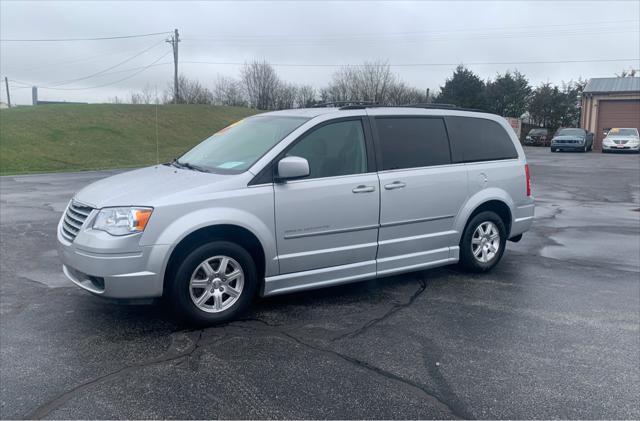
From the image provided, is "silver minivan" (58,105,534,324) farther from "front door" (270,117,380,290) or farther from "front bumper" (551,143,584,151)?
"front bumper" (551,143,584,151)

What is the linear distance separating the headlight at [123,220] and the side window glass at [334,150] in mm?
1447

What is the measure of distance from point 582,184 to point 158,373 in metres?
15.8

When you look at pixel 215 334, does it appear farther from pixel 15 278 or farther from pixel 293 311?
pixel 15 278

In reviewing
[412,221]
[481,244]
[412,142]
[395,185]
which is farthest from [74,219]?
[481,244]

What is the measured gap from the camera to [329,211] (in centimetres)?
534

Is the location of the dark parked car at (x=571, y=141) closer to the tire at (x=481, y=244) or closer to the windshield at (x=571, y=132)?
the windshield at (x=571, y=132)

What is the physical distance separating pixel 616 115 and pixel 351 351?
42580 millimetres

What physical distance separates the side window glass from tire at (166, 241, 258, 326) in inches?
41.9

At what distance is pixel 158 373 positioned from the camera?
3.98 meters

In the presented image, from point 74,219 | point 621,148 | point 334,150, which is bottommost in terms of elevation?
point 621,148

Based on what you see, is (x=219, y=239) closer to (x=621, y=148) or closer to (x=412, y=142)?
(x=412, y=142)

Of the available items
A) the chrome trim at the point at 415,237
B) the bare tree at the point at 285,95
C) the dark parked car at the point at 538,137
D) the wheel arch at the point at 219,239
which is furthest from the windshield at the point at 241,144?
the bare tree at the point at 285,95

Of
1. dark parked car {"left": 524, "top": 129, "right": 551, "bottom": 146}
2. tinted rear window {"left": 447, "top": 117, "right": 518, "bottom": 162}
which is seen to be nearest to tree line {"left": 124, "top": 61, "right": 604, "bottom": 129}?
dark parked car {"left": 524, "top": 129, "right": 551, "bottom": 146}

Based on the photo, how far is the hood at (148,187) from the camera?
4.67 meters
